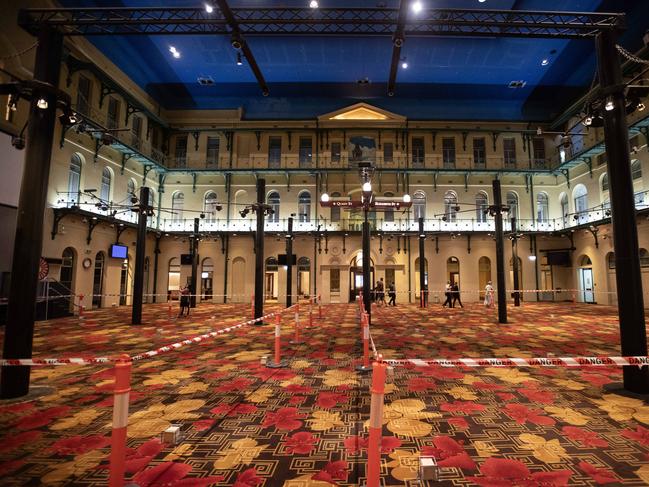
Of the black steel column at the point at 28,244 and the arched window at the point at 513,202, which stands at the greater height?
the arched window at the point at 513,202

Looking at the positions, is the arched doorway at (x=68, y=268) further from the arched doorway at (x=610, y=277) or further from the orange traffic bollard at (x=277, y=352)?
the arched doorway at (x=610, y=277)

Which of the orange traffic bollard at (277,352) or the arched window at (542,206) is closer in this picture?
the orange traffic bollard at (277,352)

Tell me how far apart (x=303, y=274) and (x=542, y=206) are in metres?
19.1

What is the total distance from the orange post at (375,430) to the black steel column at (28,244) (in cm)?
540

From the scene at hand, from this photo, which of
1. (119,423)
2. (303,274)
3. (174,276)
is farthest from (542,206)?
(119,423)

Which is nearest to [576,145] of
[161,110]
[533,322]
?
[533,322]

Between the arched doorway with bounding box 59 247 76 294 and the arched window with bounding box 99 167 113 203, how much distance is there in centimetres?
365

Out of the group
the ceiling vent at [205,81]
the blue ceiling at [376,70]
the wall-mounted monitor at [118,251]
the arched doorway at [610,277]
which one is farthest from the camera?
the ceiling vent at [205,81]

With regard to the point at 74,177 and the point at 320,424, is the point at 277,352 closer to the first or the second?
the point at 320,424

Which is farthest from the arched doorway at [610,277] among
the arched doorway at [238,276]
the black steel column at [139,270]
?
the black steel column at [139,270]

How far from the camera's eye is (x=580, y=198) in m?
22.7

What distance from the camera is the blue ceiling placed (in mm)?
18078

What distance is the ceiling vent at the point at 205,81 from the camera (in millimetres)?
22380

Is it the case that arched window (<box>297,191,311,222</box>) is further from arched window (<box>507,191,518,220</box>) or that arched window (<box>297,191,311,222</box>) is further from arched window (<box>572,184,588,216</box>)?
arched window (<box>572,184,588,216</box>)
